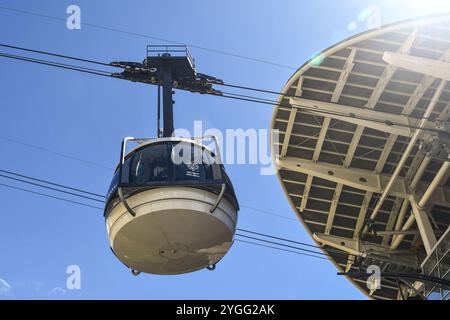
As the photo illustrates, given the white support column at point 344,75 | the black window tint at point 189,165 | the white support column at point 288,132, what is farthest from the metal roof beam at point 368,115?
the black window tint at point 189,165

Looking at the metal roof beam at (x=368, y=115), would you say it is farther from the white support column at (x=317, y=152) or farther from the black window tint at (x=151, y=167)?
the black window tint at (x=151, y=167)

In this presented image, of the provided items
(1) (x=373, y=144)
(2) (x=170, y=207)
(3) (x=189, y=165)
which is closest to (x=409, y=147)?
(1) (x=373, y=144)

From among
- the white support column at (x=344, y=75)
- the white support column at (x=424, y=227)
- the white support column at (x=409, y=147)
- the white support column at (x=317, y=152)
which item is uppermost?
the white support column at (x=344, y=75)

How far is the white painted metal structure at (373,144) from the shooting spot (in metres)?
21.4

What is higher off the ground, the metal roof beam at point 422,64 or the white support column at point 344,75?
the white support column at point 344,75

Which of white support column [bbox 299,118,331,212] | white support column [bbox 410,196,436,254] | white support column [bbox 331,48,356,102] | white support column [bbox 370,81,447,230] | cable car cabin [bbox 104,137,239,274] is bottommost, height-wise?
cable car cabin [bbox 104,137,239,274]

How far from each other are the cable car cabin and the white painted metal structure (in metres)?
9.06

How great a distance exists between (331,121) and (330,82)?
243 cm

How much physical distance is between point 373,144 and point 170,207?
1795 centimetres

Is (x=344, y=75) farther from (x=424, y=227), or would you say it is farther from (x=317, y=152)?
(x=424, y=227)

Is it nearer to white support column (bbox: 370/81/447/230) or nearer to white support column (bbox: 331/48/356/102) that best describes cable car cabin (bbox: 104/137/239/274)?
white support column (bbox: 370/81/447/230)

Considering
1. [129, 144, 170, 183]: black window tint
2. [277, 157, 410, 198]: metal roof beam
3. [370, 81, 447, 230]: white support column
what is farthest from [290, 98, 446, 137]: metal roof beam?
[129, 144, 170, 183]: black window tint

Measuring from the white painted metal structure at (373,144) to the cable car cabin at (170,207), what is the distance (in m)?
9.06

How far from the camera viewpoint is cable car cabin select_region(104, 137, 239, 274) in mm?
10219
